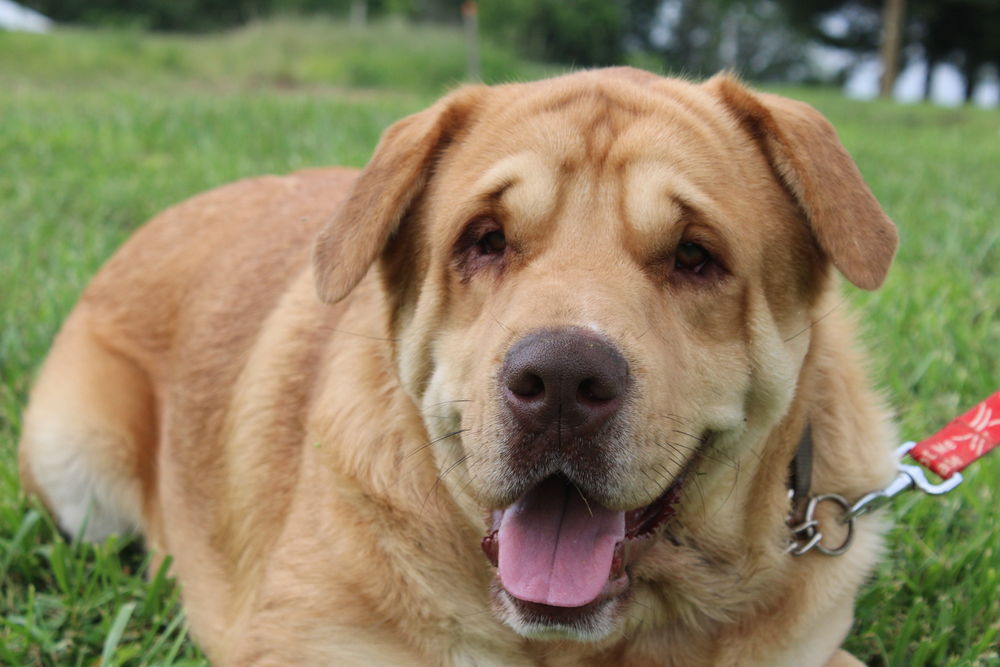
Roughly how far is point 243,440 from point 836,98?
81.8 feet

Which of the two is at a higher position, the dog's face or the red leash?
the dog's face

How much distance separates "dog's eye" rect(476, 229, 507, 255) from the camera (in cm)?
283

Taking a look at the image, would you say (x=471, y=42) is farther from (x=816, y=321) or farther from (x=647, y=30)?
(x=647, y=30)

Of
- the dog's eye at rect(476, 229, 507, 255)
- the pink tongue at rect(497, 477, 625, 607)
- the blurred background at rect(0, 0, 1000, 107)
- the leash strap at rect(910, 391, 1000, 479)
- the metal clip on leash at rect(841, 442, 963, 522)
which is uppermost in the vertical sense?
the dog's eye at rect(476, 229, 507, 255)

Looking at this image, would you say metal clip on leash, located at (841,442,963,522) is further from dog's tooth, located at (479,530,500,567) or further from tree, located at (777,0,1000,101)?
tree, located at (777,0,1000,101)

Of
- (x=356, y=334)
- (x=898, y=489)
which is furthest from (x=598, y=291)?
(x=898, y=489)

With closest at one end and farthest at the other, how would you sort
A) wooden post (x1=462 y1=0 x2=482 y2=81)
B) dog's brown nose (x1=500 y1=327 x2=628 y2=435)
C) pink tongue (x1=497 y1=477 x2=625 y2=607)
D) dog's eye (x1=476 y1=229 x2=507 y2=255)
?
dog's brown nose (x1=500 y1=327 x2=628 y2=435)
pink tongue (x1=497 y1=477 x2=625 y2=607)
dog's eye (x1=476 y1=229 x2=507 y2=255)
wooden post (x1=462 y1=0 x2=482 y2=81)

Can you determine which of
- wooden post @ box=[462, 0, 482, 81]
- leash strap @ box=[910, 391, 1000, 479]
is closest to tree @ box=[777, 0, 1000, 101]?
wooden post @ box=[462, 0, 482, 81]

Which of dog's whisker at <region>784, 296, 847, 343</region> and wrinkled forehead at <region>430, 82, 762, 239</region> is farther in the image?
dog's whisker at <region>784, 296, 847, 343</region>

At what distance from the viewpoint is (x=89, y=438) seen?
418 centimetres

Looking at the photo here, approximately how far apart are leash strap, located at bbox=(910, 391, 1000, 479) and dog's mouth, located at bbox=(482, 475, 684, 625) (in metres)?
1.20

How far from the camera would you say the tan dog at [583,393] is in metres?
2.43

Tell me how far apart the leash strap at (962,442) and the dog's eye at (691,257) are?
1.12 meters

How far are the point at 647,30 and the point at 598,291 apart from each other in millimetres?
60782
